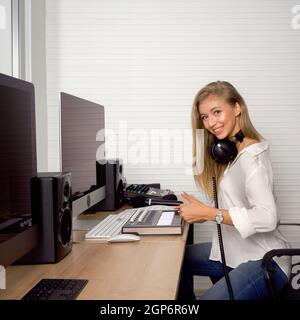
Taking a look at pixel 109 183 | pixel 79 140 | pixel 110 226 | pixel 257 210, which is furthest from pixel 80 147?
pixel 257 210

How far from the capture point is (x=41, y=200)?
50.7 inches

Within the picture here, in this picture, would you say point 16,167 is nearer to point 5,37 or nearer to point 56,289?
point 56,289

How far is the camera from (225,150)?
1778 millimetres

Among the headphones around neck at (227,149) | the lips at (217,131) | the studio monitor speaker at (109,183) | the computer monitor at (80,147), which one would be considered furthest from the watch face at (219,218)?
the studio monitor speaker at (109,183)

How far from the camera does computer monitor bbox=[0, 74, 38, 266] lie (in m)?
1.07

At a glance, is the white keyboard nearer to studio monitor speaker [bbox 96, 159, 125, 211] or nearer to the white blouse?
studio monitor speaker [bbox 96, 159, 125, 211]

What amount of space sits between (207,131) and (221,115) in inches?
6.2

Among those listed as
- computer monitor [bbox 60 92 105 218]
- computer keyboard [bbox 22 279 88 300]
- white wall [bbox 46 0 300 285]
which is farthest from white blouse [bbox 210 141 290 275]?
white wall [bbox 46 0 300 285]

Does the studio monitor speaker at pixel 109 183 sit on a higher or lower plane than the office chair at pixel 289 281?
higher

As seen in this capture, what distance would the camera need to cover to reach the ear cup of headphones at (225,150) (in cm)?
178

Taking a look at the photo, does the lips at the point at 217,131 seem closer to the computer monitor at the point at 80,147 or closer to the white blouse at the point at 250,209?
the white blouse at the point at 250,209

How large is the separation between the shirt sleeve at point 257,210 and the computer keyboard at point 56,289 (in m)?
0.65
